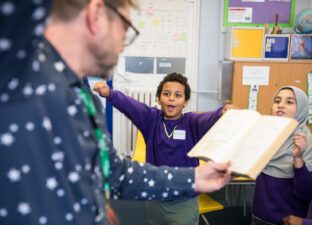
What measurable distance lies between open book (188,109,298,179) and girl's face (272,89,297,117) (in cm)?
82

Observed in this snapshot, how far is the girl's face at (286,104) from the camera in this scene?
2.05 metres

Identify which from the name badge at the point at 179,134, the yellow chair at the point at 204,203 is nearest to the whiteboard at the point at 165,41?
the yellow chair at the point at 204,203

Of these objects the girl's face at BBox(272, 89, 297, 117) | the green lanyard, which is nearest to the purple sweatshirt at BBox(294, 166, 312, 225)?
the girl's face at BBox(272, 89, 297, 117)

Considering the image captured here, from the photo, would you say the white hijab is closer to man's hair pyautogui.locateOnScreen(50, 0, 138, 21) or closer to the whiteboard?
man's hair pyautogui.locateOnScreen(50, 0, 138, 21)

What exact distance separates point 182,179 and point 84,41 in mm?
589

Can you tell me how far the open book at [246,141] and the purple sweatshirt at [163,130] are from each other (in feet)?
2.50

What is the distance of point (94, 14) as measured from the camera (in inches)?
24.5

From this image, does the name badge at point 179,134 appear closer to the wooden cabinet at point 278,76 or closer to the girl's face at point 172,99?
the girl's face at point 172,99

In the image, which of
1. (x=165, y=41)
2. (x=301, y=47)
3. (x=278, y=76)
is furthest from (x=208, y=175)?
(x=165, y=41)

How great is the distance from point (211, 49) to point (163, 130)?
212cm

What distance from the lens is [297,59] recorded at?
3.43 m

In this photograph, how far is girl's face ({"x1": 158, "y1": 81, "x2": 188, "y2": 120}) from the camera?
226 centimetres

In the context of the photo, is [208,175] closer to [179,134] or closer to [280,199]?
[280,199]

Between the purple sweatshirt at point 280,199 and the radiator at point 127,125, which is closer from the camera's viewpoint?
the purple sweatshirt at point 280,199
